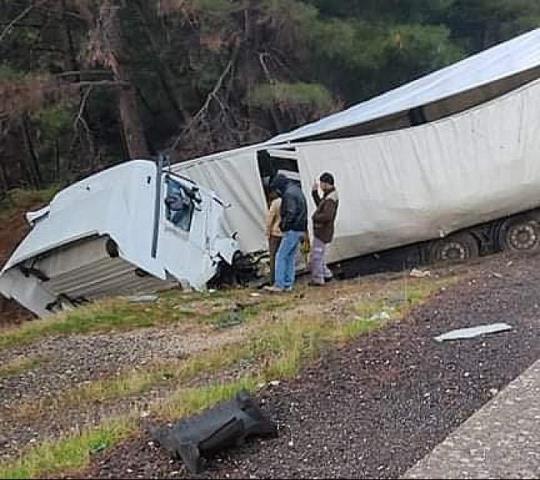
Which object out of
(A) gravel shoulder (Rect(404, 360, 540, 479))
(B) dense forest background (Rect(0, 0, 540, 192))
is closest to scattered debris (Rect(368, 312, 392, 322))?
(A) gravel shoulder (Rect(404, 360, 540, 479))

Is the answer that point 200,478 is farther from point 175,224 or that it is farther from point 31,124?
point 31,124

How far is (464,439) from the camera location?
4328 mm

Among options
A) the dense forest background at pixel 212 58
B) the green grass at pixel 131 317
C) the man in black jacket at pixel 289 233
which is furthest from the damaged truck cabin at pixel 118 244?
the dense forest background at pixel 212 58

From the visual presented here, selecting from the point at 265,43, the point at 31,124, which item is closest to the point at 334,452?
the point at 265,43

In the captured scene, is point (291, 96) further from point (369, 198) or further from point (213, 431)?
point (213, 431)

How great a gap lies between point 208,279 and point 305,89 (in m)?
5.55

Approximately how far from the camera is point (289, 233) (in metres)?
11.2

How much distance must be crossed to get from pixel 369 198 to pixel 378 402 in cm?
751

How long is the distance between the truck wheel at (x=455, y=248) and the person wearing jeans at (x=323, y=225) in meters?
1.63

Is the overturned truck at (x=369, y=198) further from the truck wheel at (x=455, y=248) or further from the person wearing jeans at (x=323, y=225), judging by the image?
the person wearing jeans at (x=323, y=225)

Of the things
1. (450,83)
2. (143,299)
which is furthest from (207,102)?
(143,299)

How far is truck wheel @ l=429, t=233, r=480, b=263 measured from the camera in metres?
12.3

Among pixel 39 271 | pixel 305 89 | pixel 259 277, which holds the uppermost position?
pixel 305 89

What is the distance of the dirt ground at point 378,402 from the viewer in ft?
13.1
